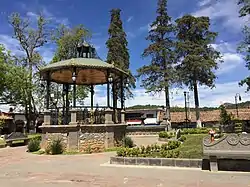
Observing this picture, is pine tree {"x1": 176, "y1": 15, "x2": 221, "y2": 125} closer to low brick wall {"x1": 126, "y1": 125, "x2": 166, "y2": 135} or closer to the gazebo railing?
low brick wall {"x1": 126, "y1": 125, "x2": 166, "y2": 135}

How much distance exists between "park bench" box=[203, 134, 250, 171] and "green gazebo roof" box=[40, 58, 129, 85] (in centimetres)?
895

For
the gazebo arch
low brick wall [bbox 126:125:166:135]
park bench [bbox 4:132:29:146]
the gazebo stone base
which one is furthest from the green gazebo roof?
low brick wall [bbox 126:125:166:135]

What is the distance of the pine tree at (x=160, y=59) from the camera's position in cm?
3259

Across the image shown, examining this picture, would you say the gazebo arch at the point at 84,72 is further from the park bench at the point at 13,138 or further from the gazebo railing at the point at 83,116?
the park bench at the point at 13,138

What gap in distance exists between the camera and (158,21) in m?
35.3

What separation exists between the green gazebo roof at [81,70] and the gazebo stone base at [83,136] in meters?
3.36

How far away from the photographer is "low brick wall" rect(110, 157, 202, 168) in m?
8.13

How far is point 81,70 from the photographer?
54.5 feet

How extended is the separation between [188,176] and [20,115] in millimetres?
38051

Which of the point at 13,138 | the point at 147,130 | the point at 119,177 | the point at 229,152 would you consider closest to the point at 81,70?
the point at 13,138

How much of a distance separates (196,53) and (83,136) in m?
23.4

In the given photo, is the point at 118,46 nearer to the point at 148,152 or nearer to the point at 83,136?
the point at 83,136

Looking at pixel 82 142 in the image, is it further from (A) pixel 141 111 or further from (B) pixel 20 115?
(A) pixel 141 111

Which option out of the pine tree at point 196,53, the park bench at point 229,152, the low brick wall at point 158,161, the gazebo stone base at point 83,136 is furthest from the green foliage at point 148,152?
the pine tree at point 196,53
